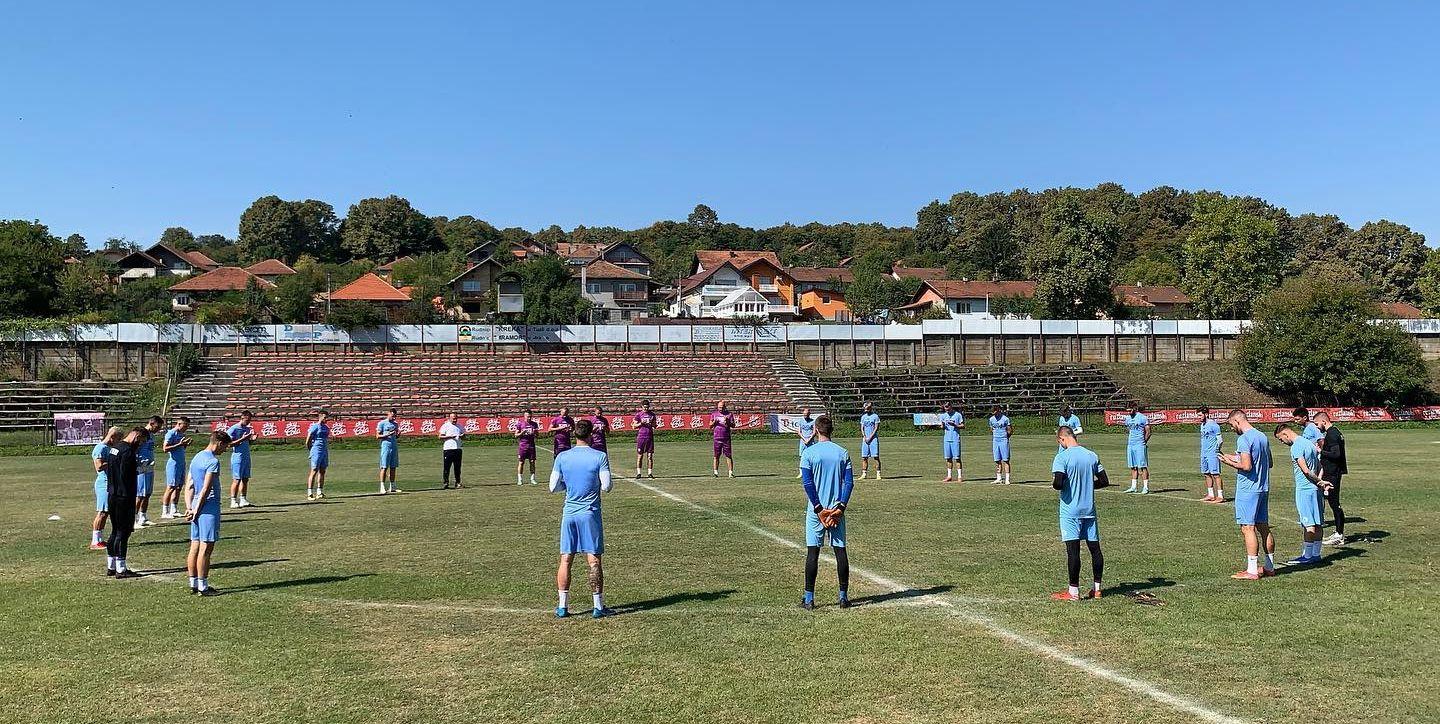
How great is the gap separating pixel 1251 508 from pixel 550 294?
65.0 metres

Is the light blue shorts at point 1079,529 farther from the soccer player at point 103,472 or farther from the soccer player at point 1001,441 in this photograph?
the soccer player at point 1001,441

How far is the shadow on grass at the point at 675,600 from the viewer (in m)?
12.7

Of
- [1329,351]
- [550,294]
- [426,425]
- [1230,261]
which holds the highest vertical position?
[1230,261]

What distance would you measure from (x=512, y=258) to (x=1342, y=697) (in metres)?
125

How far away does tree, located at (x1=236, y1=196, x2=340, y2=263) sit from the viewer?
147 m

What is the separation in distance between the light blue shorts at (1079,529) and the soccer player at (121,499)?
41.8ft

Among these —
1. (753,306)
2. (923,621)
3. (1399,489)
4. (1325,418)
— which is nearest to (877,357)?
(753,306)

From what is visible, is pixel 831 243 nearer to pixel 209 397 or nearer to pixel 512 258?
pixel 512 258

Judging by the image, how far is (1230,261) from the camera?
8356 cm

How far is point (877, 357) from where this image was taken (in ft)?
228

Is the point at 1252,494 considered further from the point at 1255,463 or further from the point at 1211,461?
the point at 1211,461

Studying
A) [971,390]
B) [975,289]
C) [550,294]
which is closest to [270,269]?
[550,294]

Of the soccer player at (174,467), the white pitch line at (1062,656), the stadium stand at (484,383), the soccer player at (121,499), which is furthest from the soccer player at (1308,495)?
the stadium stand at (484,383)

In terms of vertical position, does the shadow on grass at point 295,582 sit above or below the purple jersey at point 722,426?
below
